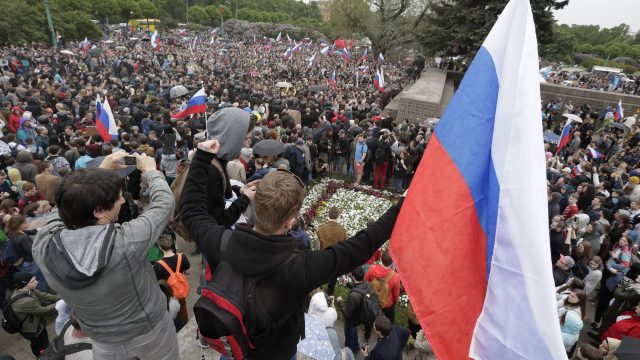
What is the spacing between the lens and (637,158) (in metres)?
12.1

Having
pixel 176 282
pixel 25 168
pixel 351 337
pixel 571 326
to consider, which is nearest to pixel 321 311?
Answer: pixel 351 337

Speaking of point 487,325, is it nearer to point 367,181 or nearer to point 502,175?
point 502,175

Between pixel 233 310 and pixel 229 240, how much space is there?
30 cm

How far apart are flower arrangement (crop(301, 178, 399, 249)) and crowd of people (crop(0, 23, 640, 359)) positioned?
0.48 m

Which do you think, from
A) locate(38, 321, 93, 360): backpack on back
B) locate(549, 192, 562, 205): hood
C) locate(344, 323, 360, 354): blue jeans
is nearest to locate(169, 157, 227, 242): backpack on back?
locate(38, 321, 93, 360): backpack on back

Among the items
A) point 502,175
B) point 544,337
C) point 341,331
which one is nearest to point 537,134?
point 502,175

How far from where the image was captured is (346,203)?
33.1 ft

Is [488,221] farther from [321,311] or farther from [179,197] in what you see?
[321,311]

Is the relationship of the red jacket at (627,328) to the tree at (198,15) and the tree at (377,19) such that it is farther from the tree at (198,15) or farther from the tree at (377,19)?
the tree at (198,15)

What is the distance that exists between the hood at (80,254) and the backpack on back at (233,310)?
0.54 meters

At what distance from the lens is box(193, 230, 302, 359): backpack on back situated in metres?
1.49

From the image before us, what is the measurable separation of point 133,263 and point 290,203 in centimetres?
89

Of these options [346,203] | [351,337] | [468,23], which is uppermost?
[468,23]

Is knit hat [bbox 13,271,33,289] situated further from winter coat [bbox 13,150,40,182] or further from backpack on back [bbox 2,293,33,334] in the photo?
winter coat [bbox 13,150,40,182]
